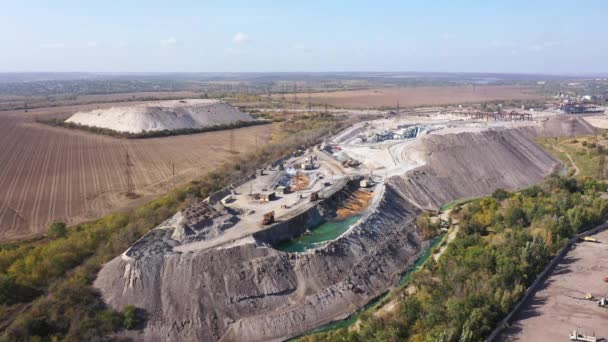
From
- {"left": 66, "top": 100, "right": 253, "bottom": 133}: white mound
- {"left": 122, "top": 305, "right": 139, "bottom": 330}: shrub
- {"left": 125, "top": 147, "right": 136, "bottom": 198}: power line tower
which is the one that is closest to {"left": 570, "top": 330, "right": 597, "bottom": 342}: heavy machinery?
{"left": 122, "top": 305, "right": 139, "bottom": 330}: shrub

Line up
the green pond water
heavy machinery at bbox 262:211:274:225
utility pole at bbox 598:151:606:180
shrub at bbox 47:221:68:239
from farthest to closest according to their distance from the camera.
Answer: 1. utility pole at bbox 598:151:606:180
2. shrub at bbox 47:221:68:239
3. heavy machinery at bbox 262:211:274:225
4. the green pond water

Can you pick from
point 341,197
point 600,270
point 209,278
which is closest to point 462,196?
point 341,197

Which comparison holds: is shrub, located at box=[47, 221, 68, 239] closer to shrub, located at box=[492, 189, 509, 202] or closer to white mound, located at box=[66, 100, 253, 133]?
shrub, located at box=[492, 189, 509, 202]

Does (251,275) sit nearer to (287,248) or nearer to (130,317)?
(287,248)

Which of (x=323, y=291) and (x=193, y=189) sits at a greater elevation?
(x=193, y=189)

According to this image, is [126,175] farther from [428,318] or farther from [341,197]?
[428,318]

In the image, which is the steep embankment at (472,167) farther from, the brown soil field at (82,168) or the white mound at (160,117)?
the white mound at (160,117)

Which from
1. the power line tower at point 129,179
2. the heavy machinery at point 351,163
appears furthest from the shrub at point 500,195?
the power line tower at point 129,179
